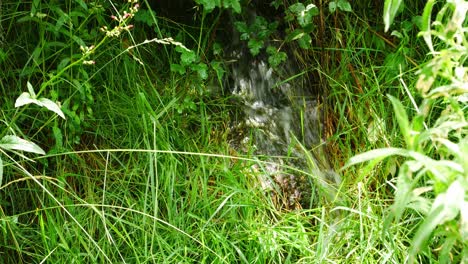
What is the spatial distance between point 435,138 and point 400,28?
1538 millimetres

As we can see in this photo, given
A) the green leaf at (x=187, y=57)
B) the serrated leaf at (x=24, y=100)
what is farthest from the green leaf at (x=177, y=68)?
the serrated leaf at (x=24, y=100)

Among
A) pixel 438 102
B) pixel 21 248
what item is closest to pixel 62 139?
pixel 21 248

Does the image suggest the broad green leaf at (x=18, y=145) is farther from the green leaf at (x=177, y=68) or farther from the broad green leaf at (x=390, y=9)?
the broad green leaf at (x=390, y=9)

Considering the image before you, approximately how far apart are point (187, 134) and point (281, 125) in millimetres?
391

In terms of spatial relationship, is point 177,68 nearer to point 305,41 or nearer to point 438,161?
point 305,41

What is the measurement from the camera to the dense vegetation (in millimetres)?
2268

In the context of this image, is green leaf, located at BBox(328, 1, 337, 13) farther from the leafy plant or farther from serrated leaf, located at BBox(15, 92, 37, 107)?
serrated leaf, located at BBox(15, 92, 37, 107)

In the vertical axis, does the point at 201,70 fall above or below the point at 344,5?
below

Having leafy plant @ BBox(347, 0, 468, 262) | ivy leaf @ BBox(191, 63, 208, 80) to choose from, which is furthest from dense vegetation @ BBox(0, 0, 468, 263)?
leafy plant @ BBox(347, 0, 468, 262)

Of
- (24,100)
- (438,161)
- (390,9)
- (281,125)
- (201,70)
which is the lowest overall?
(281,125)

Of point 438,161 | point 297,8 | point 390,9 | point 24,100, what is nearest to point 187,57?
point 297,8

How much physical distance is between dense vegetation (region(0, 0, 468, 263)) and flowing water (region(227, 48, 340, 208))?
35mm

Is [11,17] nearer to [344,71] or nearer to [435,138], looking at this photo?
[344,71]

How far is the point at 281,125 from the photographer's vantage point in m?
2.80
